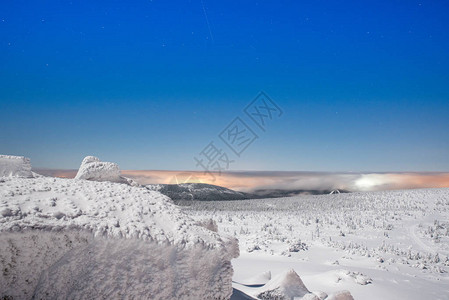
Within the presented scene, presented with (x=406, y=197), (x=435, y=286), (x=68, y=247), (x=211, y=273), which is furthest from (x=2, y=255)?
(x=406, y=197)

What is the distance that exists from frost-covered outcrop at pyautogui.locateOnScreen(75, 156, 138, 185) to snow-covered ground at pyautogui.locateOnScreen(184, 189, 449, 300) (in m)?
1.11

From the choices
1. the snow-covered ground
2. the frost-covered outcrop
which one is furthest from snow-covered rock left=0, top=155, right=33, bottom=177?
the snow-covered ground

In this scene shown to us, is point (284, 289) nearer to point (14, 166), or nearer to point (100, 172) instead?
point (100, 172)

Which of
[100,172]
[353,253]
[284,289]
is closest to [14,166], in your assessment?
[100,172]

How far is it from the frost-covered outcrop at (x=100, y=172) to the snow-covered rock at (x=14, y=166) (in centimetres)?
53

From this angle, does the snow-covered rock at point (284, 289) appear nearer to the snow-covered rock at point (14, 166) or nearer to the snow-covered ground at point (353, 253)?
the snow-covered ground at point (353, 253)

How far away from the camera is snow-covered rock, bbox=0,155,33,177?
330 cm

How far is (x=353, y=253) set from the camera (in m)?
8.59

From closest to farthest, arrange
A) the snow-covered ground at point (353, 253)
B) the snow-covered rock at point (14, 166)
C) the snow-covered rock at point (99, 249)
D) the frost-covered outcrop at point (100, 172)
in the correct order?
the snow-covered rock at point (99, 249) < the snow-covered rock at point (14, 166) < the frost-covered outcrop at point (100, 172) < the snow-covered ground at point (353, 253)

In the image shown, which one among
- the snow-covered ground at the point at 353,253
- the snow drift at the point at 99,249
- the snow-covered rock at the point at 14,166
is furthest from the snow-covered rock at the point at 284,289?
the snow-covered rock at the point at 14,166

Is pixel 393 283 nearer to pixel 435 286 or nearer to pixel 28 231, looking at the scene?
pixel 435 286

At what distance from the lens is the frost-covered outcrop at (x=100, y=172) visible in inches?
143

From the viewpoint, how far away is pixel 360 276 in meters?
5.75

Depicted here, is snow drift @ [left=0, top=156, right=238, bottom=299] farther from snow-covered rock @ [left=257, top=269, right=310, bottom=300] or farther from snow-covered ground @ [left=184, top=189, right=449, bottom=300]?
snow-covered rock @ [left=257, top=269, right=310, bottom=300]
